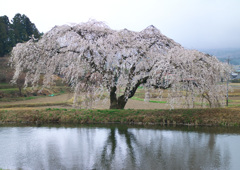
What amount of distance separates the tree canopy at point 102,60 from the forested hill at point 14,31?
32.2m

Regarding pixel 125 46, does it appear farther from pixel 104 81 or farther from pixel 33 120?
pixel 33 120

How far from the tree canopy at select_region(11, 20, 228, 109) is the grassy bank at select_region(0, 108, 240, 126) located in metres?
1.15

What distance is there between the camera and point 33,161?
846 cm

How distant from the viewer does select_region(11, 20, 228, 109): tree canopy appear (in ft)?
50.1

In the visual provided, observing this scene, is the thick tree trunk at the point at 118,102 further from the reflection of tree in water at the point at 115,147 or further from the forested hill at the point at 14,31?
the forested hill at the point at 14,31

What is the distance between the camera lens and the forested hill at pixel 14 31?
145 ft

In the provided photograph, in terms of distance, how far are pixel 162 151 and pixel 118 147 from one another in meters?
1.93

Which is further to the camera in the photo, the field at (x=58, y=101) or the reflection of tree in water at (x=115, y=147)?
the field at (x=58, y=101)

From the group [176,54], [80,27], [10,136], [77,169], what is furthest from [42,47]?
[77,169]

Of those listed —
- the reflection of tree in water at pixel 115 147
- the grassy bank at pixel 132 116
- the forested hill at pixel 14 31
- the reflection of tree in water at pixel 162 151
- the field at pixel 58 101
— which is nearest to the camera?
the reflection of tree in water at pixel 162 151

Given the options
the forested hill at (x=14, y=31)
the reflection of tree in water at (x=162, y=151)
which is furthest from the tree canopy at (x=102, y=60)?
the forested hill at (x=14, y=31)

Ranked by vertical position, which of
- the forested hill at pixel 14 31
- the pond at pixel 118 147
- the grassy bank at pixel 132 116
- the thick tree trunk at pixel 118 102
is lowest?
the pond at pixel 118 147

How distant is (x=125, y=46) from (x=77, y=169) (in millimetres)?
10168

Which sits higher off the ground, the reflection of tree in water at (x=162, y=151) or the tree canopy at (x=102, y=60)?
the tree canopy at (x=102, y=60)
